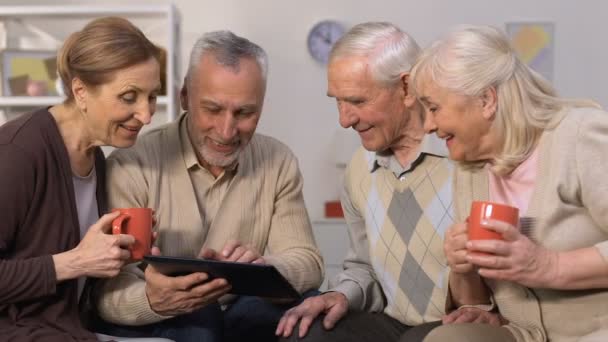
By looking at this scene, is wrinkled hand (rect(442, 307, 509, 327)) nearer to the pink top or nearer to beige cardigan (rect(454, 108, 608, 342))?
beige cardigan (rect(454, 108, 608, 342))

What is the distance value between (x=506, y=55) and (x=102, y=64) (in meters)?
0.90

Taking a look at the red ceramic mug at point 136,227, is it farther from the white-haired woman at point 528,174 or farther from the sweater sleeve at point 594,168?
the sweater sleeve at point 594,168

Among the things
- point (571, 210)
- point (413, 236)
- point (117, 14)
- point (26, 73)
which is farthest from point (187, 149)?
point (26, 73)

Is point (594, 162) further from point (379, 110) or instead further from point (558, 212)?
point (379, 110)

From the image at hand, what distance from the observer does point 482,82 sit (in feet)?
5.76

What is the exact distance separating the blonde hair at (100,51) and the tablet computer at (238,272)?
0.46 m

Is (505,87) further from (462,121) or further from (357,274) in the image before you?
(357,274)

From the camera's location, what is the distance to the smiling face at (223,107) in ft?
7.43

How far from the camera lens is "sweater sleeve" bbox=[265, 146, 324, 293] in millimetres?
2285

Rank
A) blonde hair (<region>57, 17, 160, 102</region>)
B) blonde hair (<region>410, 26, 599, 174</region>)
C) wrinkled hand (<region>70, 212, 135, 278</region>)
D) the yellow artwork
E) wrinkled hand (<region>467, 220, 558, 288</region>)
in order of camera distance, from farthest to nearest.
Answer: the yellow artwork, blonde hair (<region>57, 17, 160, 102</region>), wrinkled hand (<region>70, 212, 135, 278</region>), blonde hair (<region>410, 26, 599, 174</region>), wrinkled hand (<region>467, 220, 558, 288</region>)

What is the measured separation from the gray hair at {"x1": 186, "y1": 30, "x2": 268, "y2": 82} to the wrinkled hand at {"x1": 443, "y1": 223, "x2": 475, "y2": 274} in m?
0.84

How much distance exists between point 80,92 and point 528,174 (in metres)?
1.03

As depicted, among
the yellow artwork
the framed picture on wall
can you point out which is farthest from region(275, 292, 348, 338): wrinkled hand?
the yellow artwork

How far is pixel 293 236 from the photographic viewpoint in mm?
2381
